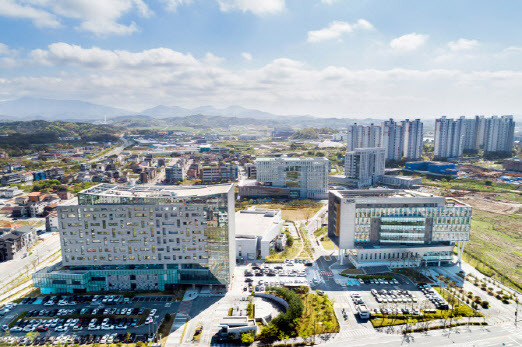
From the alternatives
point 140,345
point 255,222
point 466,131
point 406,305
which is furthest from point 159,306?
point 466,131

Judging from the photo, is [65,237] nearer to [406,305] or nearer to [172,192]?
[172,192]

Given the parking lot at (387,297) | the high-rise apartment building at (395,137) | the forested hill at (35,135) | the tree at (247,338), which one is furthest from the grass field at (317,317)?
the forested hill at (35,135)

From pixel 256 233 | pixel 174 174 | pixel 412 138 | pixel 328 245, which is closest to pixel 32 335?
pixel 256 233

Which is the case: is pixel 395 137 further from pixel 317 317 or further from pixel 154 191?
pixel 154 191

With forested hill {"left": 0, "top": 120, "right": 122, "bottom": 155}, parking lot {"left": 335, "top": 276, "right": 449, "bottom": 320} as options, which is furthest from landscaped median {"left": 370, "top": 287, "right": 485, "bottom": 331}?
forested hill {"left": 0, "top": 120, "right": 122, "bottom": 155}

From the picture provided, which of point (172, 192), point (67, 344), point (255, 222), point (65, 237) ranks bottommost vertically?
point (67, 344)

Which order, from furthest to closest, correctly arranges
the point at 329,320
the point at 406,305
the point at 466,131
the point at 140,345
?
the point at 466,131
the point at 406,305
the point at 329,320
the point at 140,345

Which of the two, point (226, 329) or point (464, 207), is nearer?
point (226, 329)
